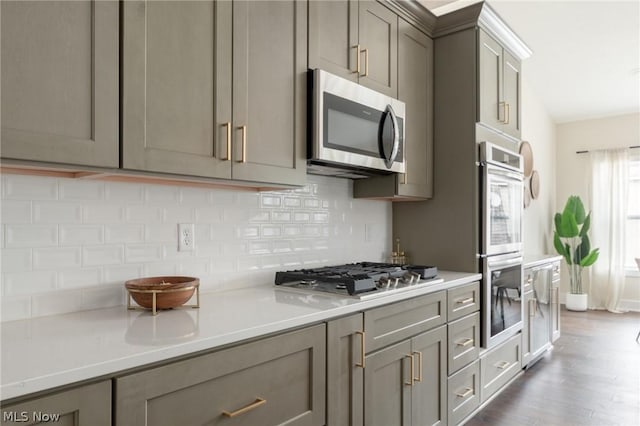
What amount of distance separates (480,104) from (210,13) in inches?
74.0

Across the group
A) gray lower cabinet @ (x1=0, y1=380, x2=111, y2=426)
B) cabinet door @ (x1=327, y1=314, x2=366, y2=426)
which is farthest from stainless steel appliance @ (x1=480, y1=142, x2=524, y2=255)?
gray lower cabinet @ (x1=0, y1=380, x2=111, y2=426)

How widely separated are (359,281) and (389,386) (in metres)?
0.52

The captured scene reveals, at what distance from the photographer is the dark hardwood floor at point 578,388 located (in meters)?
2.69

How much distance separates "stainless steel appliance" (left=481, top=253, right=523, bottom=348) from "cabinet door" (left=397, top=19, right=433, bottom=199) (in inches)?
26.4

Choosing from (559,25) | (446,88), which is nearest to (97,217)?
(446,88)

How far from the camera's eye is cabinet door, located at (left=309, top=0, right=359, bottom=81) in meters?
2.04

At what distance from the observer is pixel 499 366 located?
117 inches

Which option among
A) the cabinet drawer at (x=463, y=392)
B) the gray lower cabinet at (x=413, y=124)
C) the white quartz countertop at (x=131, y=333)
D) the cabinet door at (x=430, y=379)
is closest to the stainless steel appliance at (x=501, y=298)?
the cabinet drawer at (x=463, y=392)

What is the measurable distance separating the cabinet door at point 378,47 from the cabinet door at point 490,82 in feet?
2.05

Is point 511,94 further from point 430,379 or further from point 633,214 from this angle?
point 633,214

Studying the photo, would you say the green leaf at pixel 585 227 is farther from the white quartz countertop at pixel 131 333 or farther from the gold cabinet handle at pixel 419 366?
the white quartz countertop at pixel 131 333

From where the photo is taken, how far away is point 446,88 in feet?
9.61

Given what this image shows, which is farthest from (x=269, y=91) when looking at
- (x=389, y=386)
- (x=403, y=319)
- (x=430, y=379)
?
(x=430, y=379)

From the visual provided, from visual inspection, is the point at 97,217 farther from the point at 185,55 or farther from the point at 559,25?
the point at 559,25
